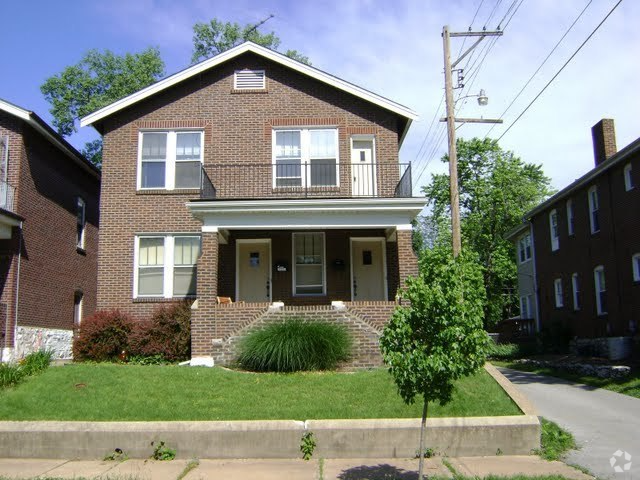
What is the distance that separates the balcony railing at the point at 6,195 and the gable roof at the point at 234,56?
265cm

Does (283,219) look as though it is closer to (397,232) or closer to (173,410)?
(397,232)

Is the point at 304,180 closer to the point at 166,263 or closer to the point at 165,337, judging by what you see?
the point at 166,263

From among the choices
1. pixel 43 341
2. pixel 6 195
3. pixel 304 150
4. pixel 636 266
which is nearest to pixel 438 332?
pixel 304 150

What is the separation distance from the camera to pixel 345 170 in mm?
17719

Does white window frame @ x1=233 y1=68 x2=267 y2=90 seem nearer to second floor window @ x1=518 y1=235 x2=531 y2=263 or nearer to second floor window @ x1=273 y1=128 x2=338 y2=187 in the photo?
second floor window @ x1=273 y1=128 x2=338 y2=187

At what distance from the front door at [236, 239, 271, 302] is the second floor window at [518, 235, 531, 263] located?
64.8ft

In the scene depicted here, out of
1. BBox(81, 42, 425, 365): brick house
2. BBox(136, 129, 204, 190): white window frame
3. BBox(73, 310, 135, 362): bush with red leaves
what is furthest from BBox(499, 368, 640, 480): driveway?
BBox(136, 129, 204, 190): white window frame

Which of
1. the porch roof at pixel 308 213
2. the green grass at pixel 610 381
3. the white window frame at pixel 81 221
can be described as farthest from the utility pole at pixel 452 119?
the white window frame at pixel 81 221

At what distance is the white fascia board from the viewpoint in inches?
693

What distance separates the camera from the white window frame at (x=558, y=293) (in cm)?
2823

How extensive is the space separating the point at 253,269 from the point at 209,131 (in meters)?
4.16

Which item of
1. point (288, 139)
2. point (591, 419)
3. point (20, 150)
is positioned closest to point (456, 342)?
point (591, 419)

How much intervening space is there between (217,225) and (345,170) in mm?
4406

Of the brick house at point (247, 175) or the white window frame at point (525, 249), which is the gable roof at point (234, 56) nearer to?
the brick house at point (247, 175)
